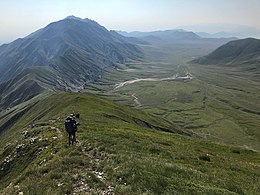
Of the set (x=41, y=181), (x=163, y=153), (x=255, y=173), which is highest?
(x=41, y=181)

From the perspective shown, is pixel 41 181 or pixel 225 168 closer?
pixel 41 181

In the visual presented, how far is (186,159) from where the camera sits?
39.5 m

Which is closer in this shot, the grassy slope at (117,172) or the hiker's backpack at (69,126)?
the grassy slope at (117,172)

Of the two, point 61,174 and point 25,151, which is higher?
point 61,174

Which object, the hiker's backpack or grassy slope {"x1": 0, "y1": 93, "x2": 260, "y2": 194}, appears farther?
the hiker's backpack

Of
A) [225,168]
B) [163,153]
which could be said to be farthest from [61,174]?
[225,168]

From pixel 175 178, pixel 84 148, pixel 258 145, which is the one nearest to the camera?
pixel 175 178

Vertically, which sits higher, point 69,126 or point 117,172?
point 69,126

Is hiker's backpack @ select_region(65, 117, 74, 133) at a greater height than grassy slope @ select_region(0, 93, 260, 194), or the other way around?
hiker's backpack @ select_region(65, 117, 74, 133)

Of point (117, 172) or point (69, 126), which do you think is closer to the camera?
point (117, 172)

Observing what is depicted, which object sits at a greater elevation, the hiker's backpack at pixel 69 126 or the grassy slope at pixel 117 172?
the hiker's backpack at pixel 69 126

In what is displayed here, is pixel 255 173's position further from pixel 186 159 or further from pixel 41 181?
pixel 41 181

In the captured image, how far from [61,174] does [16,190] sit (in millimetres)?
3786

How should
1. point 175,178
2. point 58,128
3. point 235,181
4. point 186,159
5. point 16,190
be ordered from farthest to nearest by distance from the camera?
1. point 58,128
2. point 186,159
3. point 235,181
4. point 175,178
5. point 16,190
